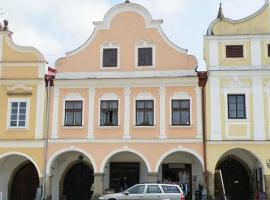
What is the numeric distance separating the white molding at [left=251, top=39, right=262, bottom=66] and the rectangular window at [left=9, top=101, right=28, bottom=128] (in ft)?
40.6

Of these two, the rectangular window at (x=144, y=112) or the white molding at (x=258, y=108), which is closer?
the white molding at (x=258, y=108)

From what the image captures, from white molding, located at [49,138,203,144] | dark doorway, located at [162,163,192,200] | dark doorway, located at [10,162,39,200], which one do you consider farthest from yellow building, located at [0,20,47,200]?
dark doorway, located at [162,163,192,200]

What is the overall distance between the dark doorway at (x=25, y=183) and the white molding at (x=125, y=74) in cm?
591

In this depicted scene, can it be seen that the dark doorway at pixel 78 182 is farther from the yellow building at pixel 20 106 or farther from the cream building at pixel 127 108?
the yellow building at pixel 20 106

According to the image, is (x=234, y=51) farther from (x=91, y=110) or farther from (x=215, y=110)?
(x=91, y=110)

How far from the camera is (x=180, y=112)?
26359mm

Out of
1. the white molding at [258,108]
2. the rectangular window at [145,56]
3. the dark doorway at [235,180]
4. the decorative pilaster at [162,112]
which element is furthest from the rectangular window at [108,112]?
the white molding at [258,108]

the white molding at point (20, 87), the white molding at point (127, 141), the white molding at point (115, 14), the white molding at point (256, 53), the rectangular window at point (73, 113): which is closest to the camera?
the white molding at point (127, 141)

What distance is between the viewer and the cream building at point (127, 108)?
2609 cm

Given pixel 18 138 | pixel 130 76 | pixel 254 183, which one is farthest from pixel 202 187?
pixel 18 138

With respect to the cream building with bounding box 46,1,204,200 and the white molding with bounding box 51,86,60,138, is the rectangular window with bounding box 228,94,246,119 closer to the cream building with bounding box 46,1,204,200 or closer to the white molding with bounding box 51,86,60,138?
the cream building with bounding box 46,1,204,200

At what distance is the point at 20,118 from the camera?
1066 inches

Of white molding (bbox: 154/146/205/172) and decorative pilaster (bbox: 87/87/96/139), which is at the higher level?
decorative pilaster (bbox: 87/87/96/139)

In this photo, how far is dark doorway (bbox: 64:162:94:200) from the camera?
28828 millimetres
